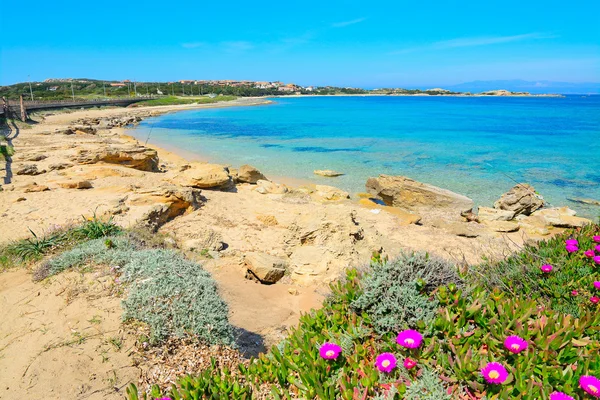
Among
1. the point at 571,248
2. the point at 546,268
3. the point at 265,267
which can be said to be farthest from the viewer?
the point at 265,267

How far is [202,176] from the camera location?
499 inches

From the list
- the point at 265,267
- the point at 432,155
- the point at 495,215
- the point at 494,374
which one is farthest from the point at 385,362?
the point at 432,155

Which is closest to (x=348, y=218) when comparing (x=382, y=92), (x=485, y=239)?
(x=485, y=239)

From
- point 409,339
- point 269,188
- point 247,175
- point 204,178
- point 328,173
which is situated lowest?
point 328,173

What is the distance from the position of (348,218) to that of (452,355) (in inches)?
233

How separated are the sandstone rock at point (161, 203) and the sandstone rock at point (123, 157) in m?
5.61

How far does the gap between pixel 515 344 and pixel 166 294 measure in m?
3.23

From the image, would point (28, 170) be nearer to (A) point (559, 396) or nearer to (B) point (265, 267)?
(B) point (265, 267)

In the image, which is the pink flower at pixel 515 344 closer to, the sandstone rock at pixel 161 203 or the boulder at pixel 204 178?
the sandstone rock at pixel 161 203

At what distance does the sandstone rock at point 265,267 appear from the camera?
6.62 meters

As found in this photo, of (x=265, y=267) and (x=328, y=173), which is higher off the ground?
(x=265, y=267)

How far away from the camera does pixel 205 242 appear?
808cm

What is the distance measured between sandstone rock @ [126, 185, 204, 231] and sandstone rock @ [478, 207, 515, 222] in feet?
30.5

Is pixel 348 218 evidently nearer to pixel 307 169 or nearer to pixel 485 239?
pixel 485 239
